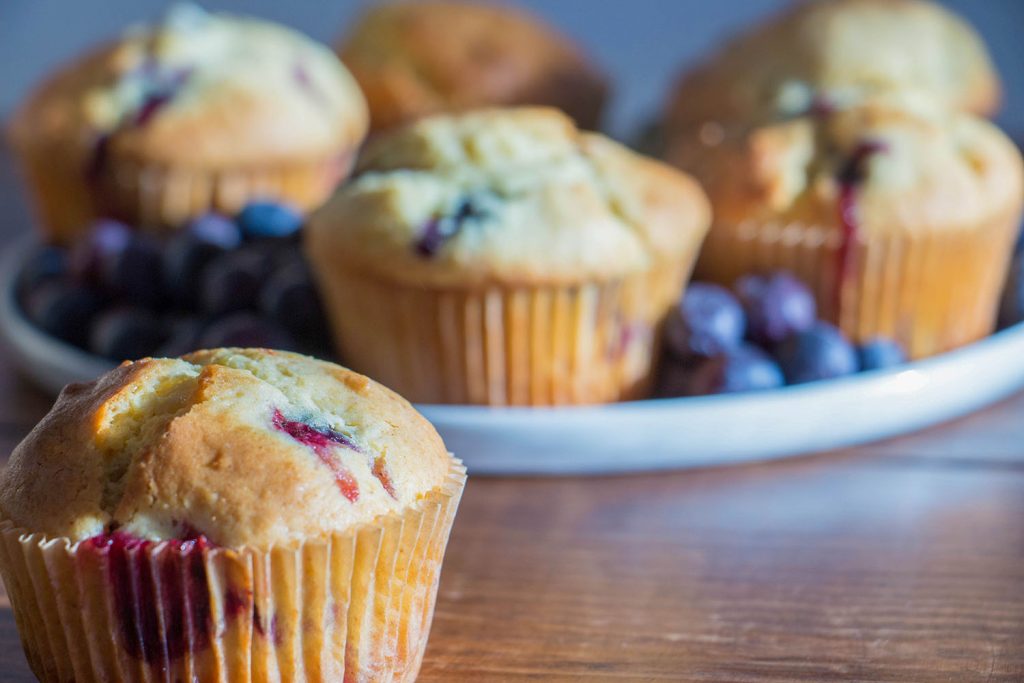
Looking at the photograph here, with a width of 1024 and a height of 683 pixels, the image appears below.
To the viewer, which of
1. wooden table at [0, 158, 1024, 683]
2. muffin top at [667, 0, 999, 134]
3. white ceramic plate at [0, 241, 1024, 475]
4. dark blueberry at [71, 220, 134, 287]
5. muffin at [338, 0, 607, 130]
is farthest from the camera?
muffin at [338, 0, 607, 130]

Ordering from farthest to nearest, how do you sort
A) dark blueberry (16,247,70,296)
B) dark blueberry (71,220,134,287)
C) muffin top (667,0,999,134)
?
muffin top (667,0,999,134) < dark blueberry (16,247,70,296) < dark blueberry (71,220,134,287)

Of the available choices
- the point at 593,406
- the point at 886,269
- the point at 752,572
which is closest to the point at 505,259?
the point at 593,406

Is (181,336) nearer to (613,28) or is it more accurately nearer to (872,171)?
(872,171)

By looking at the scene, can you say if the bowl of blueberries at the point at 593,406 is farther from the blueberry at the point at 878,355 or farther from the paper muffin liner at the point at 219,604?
the paper muffin liner at the point at 219,604

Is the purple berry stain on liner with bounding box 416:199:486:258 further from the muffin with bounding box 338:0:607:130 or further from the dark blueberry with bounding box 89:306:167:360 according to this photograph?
the muffin with bounding box 338:0:607:130

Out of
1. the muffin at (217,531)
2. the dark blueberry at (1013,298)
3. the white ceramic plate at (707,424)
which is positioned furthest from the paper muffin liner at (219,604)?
the dark blueberry at (1013,298)

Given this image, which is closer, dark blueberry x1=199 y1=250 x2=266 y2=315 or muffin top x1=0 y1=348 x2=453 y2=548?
muffin top x1=0 y1=348 x2=453 y2=548

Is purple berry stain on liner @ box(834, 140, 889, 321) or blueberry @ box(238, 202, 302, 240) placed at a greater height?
purple berry stain on liner @ box(834, 140, 889, 321)

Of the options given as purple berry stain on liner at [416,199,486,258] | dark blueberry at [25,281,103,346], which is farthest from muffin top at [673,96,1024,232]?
dark blueberry at [25,281,103,346]
